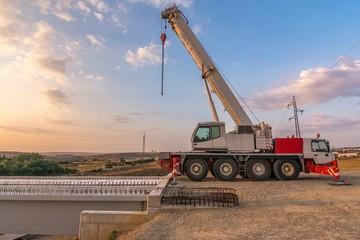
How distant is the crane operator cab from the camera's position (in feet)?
46.2

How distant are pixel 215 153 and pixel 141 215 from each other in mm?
7235

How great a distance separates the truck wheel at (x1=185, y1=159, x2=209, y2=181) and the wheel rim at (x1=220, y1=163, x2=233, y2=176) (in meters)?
0.74

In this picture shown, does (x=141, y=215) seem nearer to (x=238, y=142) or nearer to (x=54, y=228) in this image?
(x=54, y=228)

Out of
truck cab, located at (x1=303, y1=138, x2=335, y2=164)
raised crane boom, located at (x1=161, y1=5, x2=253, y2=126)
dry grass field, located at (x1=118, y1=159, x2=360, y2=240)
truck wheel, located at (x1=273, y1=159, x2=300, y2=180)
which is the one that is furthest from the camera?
raised crane boom, located at (x1=161, y1=5, x2=253, y2=126)

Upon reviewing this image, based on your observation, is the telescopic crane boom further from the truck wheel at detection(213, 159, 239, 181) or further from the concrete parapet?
the concrete parapet

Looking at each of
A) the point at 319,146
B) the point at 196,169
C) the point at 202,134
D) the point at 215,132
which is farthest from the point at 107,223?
the point at 319,146

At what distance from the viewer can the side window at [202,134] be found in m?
14.1

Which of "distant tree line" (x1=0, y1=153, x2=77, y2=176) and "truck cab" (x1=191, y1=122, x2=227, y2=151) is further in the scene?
"distant tree line" (x1=0, y1=153, x2=77, y2=176)

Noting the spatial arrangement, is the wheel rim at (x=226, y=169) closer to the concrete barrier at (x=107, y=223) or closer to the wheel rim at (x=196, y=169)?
the wheel rim at (x=196, y=169)

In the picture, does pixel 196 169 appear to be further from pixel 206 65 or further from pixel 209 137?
pixel 206 65

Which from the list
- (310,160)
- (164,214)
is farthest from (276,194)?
(310,160)

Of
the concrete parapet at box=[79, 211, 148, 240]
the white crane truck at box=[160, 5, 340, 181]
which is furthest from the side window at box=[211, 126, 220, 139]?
the concrete parapet at box=[79, 211, 148, 240]

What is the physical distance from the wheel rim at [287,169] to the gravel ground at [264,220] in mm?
4771

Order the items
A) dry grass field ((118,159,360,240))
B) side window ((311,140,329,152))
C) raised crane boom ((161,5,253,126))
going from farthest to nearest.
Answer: raised crane boom ((161,5,253,126)), side window ((311,140,329,152)), dry grass field ((118,159,360,240))
